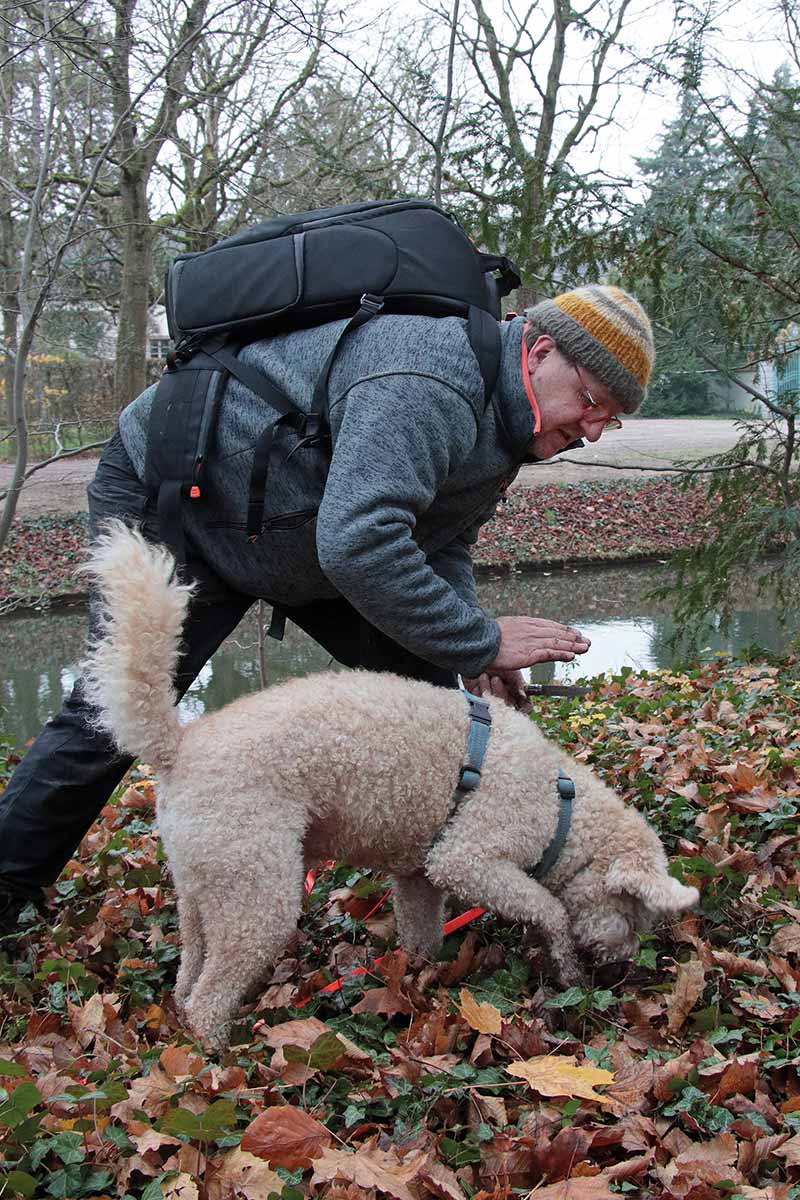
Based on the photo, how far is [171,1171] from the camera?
214 cm

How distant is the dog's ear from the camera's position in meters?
2.71

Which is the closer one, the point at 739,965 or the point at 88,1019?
the point at 739,965

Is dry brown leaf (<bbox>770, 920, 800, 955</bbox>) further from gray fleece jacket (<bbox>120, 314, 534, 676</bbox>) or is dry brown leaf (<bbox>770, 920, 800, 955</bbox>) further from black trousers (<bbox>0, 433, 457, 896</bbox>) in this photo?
black trousers (<bbox>0, 433, 457, 896</bbox>)

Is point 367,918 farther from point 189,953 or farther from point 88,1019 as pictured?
point 88,1019

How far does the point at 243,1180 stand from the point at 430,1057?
583mm

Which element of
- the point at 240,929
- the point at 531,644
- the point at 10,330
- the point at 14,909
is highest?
the point at 10,330

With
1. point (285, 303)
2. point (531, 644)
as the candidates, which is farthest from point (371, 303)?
point (531, 644)

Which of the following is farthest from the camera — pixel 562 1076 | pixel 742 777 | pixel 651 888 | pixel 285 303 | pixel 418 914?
pixel 742 777

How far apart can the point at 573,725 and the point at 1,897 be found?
10.2 ft

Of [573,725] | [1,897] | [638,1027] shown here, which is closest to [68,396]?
[573,725]

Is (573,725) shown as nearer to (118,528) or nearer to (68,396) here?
(118,528)

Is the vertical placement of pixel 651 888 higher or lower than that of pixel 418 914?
higher

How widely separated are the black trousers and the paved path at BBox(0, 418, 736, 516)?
31.2 ft

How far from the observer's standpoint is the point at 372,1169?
2.04 m
